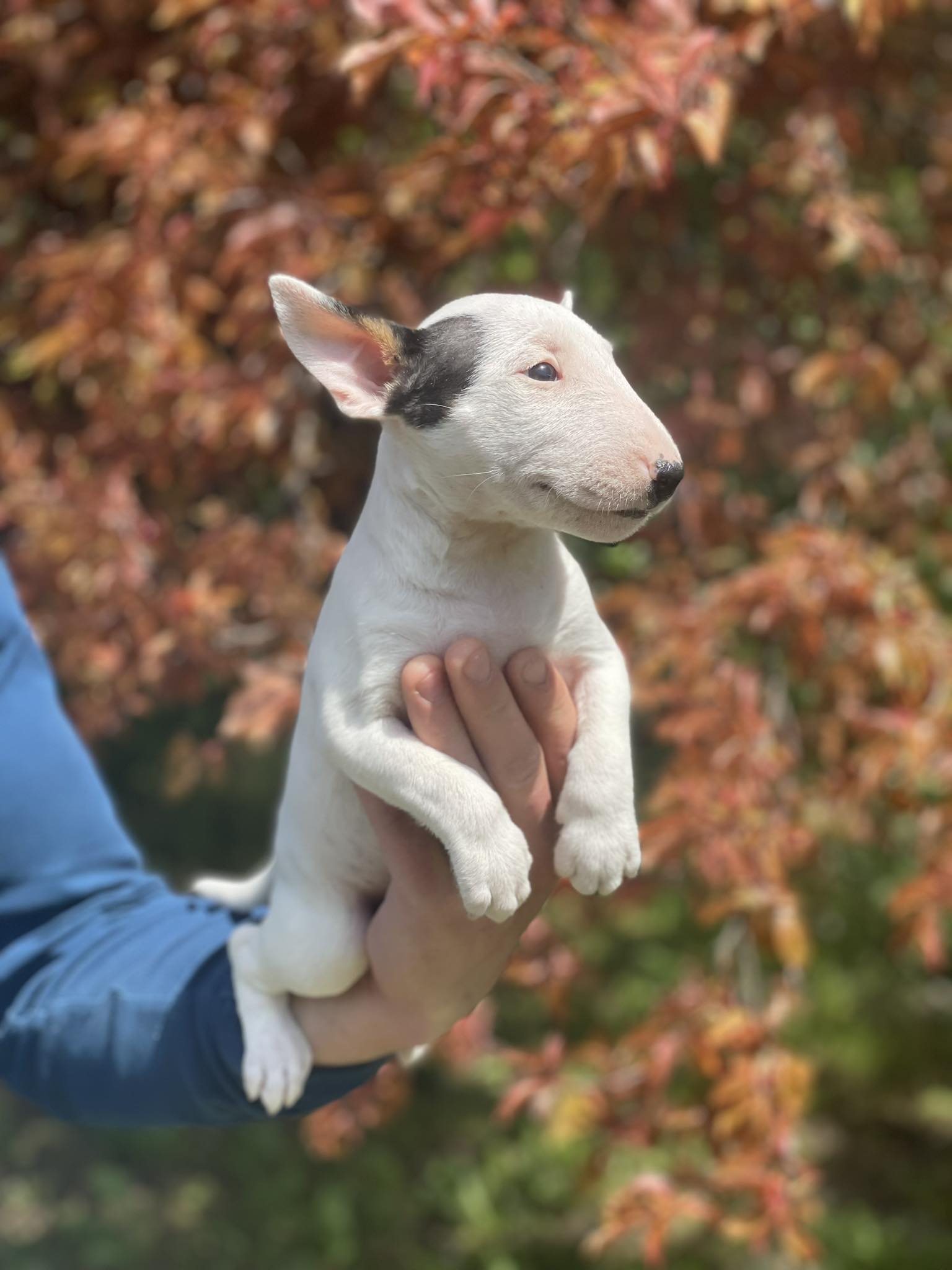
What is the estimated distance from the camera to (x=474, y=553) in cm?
159

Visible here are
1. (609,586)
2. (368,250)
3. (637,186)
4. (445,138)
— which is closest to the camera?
(445,138)

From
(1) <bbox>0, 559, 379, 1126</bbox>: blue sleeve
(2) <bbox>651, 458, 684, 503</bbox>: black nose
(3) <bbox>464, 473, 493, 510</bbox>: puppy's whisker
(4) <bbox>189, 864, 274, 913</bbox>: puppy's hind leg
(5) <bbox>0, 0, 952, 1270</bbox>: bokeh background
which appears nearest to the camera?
(2) <bbox>651, 458, 684, 503</bbox>: black nose

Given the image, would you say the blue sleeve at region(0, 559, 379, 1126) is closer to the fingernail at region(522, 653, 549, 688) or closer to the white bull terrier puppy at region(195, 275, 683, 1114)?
the white bull terrier puppy at region(195, 275, 683, 1114)

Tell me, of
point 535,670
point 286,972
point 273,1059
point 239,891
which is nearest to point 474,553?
point 535,670

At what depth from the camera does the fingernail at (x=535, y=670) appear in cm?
158

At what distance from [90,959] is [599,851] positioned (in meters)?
1.05

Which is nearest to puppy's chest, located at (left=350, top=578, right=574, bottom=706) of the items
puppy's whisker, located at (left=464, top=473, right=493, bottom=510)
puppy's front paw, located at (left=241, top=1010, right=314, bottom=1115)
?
puppy's whisker, located at (left=464, top=473, right=493, bottom=510)

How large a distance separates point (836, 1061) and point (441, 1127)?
5.62 ft

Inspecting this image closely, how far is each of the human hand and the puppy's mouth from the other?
0.23 metres

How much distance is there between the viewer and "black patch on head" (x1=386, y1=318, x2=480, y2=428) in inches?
58.6

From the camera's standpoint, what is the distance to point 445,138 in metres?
2.56

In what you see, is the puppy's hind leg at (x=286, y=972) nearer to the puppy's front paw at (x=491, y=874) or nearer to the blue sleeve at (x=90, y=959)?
the blue sleeve at (x=90, y=959)

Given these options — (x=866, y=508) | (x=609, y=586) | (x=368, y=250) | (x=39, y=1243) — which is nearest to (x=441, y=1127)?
(x=39, y=1243)

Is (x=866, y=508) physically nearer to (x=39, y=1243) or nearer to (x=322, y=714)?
(x=322, y=714)
